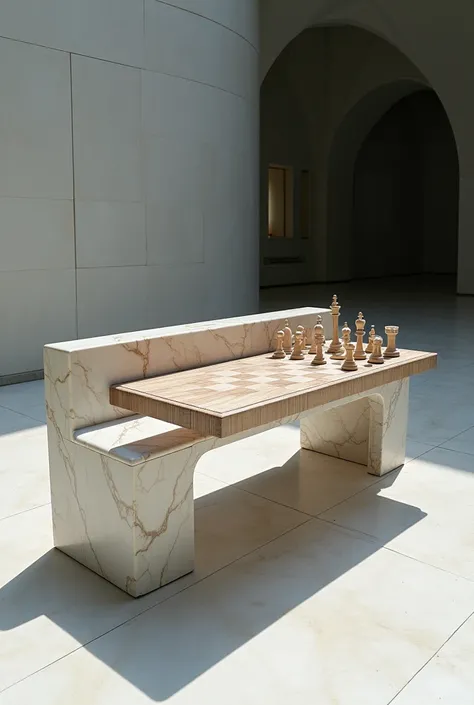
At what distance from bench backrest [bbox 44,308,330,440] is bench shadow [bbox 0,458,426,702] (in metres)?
0.66

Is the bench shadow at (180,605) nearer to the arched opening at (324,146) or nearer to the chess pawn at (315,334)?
the chess pawn at (315,334)

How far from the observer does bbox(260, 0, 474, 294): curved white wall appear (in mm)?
12703

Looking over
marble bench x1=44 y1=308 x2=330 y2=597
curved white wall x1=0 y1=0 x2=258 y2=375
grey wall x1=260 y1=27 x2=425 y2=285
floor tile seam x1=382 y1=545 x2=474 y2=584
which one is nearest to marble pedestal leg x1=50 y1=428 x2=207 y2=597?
marble bench x1=44 y1=308 x2=330 y2=597

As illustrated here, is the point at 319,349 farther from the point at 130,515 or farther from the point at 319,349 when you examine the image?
the point at 130,515

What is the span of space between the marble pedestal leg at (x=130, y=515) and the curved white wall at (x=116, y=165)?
386 cm

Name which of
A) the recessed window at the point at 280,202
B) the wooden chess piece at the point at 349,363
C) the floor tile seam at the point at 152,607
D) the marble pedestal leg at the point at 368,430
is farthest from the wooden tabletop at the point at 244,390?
the recessed window at the point at 280,202

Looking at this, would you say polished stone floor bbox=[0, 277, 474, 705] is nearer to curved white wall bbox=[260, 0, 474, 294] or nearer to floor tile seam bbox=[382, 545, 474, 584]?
floor tile seam bbox=[382, 545, 474, 584]

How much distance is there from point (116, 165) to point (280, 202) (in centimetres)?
1115

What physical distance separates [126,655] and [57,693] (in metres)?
0.28

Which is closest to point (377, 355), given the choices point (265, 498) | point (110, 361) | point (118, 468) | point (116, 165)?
point (265, 498)

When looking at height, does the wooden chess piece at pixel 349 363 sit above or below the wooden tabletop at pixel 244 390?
above

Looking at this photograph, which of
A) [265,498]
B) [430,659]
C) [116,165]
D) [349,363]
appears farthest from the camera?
[116,165]

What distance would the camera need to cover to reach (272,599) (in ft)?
9.02

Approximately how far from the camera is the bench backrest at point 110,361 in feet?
9.94
